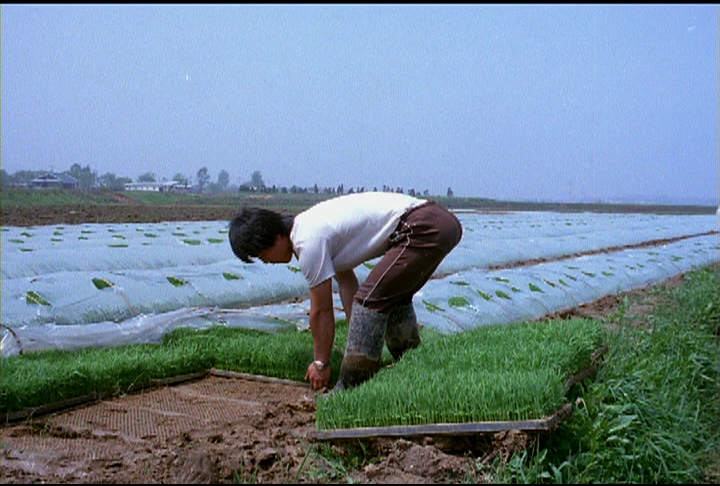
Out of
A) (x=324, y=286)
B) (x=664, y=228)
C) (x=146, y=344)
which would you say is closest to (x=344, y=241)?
(x=324, y=286)

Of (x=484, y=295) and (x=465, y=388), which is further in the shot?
(x=484, y=295)

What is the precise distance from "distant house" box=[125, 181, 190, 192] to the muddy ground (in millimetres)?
27964

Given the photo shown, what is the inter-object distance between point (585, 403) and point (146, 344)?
273cm

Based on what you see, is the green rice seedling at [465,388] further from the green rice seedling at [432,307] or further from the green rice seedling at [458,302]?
the green rice seedling at [458,302]

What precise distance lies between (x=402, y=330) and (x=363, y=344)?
580mm

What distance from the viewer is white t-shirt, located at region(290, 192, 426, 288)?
11.3 ft

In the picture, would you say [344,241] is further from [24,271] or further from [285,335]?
[24,271]

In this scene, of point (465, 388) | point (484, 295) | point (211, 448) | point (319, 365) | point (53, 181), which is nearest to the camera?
point (211, 448)

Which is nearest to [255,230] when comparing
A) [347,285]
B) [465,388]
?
[347,285]

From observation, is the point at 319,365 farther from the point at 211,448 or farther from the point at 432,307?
the point at 432,307

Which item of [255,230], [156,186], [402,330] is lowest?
[156,186]

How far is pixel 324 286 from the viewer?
3453mm

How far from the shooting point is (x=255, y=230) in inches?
138

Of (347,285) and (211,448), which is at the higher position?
(347,285)
